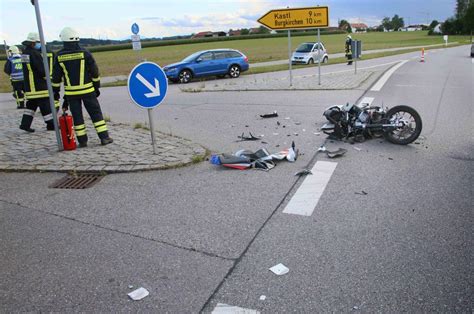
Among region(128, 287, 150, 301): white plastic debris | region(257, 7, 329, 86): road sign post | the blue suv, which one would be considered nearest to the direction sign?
region(257, 7, 329, 86): road sign post

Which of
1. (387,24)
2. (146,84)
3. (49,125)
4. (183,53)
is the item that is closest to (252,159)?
(146,84)

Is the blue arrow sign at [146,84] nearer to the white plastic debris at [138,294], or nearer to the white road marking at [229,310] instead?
the white plastic debris at [138,294]

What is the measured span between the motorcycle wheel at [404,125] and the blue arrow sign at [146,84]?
3.73 meters

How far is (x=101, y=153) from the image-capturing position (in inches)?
274

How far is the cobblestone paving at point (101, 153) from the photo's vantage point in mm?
6234

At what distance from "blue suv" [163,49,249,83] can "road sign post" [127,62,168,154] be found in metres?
14.8

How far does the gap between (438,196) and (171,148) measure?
13.6ft

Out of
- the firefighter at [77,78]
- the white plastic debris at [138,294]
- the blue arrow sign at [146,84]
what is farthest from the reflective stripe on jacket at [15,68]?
the white plastic debris at [138,294]

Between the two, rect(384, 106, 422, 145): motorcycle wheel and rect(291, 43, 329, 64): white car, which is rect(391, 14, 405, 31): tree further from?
rect(384, 106, 422, 145): motorcycle wheel

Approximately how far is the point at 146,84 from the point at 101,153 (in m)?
1.47

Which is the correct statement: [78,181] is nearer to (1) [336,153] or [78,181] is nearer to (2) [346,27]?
(1) [336,153]

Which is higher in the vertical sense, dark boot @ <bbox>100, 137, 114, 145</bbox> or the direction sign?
the direction sign

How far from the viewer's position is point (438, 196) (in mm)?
4730

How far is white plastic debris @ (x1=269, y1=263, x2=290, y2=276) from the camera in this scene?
3.27 metres
